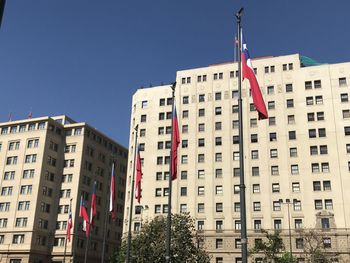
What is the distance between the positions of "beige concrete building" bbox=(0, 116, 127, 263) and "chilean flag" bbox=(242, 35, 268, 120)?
7574 cm

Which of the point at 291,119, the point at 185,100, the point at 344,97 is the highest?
the point at 185,100

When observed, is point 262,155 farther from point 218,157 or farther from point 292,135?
point 218,157

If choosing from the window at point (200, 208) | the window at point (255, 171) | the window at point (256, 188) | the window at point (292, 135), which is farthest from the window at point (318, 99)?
the window at point (200, 208)

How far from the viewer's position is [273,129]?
80812 millimetres

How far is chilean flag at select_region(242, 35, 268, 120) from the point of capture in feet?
65.9

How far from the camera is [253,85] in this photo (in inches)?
804

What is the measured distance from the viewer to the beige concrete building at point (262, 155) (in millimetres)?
74438

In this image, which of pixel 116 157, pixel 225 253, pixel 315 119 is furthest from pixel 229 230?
pixel 116 157

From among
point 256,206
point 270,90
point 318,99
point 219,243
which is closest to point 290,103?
point 270,90

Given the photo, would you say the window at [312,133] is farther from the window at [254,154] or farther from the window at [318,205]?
the window at [318,205]

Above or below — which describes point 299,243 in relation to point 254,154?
below

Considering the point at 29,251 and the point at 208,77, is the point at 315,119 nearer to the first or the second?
the point at 208,77

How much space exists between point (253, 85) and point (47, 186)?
272 ft

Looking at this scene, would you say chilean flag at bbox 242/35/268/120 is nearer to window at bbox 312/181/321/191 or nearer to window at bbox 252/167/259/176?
window at bbox 312/181/321/191
